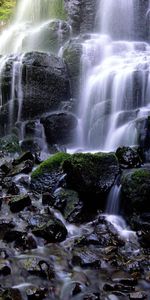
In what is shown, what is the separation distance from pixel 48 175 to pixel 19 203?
1.41 meters

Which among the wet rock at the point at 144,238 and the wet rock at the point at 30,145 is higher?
the wet rock at the point at 30,145

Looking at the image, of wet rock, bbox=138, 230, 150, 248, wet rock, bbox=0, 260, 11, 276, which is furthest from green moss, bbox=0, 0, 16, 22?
wet rock, bbox=0, 260, 11, 276

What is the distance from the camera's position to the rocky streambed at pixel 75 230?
6.24m

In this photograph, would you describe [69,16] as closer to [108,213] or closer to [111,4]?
[111,4]

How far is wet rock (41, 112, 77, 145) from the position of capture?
1387 cm

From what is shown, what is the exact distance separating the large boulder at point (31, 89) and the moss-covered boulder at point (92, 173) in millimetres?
5713

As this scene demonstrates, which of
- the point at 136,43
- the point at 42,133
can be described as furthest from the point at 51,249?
the point at 136,43

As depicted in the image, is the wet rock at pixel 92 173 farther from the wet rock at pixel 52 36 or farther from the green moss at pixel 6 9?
the green moss at pixel 6 9

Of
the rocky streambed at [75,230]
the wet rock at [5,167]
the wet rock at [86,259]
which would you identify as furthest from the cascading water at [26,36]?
the wet rock at [86,259]

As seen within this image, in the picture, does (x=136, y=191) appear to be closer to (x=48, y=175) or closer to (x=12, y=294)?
(x=48, y=175)

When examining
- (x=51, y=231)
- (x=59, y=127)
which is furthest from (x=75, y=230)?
(x=59, y=127)

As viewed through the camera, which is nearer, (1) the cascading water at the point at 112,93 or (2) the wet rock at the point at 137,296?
(2) the wet rock at the point at 137,296

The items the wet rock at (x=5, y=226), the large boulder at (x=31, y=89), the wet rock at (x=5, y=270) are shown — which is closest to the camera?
the wet rock at (x=5, y=270)

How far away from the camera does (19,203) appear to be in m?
8.73
